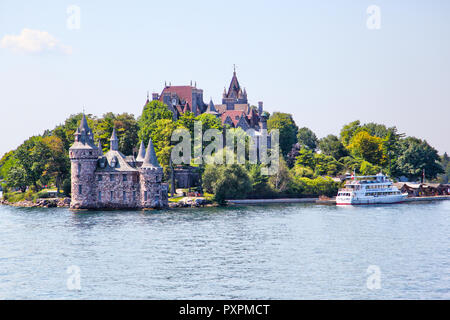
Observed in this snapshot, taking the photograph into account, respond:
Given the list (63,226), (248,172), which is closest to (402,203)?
(248,172)

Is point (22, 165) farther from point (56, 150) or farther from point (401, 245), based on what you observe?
point (401, 245)

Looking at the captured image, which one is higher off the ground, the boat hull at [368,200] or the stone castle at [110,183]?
the stone castle at [110,183]

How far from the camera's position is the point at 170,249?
47.5m

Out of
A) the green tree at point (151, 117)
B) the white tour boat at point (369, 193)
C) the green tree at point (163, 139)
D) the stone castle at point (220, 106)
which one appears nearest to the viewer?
the green tree at point (163, 139)

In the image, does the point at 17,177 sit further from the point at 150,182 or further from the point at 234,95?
the point at 234,95

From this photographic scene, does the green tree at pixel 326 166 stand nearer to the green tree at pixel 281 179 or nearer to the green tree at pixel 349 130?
the green tree at pixel 281 179

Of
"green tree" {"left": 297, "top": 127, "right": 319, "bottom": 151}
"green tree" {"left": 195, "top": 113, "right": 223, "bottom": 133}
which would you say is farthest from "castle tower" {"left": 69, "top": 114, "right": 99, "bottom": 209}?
"green tree" {"left": 297, "top": 127, "right": 319, "bottom": 151}

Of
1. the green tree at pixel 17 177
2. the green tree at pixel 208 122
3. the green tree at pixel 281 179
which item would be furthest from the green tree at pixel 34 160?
the green tree at pixel 281 179

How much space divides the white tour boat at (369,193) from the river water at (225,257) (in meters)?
21.5

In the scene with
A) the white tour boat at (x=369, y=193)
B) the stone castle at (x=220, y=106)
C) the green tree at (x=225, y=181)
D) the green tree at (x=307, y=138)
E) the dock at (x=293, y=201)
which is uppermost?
the stone castle at (x=220, y=106)

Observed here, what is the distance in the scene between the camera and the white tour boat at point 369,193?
93188 millimetres

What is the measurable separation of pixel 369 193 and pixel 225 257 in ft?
185
